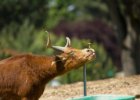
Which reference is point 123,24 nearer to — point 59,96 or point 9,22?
point 59,96

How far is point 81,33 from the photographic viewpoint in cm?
4644

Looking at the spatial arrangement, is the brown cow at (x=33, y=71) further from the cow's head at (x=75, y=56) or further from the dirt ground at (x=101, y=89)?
the dirt ground at (x=101, y=89)

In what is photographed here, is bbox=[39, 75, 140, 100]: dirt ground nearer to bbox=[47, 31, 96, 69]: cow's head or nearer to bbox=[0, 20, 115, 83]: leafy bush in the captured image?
bbox=[0, 20, 115, 83]: leafy bush

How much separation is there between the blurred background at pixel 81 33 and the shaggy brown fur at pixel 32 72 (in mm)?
573

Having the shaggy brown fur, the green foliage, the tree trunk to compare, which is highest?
the green foliage

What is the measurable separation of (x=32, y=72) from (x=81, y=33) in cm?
3781

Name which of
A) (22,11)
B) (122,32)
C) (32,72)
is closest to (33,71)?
(32,72)

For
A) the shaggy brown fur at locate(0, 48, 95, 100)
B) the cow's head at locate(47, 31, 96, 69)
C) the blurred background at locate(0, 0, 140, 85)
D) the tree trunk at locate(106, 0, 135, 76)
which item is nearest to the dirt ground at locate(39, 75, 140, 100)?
the blurred background at locate(0, 0, 140, 85)

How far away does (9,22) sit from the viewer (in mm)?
39812

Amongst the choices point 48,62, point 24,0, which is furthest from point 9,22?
point 48,62

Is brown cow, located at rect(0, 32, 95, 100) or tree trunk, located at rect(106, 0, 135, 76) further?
tree trunk, located at rect(106, 0, 135, 76)

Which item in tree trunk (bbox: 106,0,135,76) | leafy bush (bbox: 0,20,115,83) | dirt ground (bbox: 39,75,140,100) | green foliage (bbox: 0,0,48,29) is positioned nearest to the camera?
dirt ground (bbox: 39,75,140,100)

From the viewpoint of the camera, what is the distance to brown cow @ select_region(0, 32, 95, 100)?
8570mm

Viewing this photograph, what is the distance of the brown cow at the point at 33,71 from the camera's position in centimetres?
857
